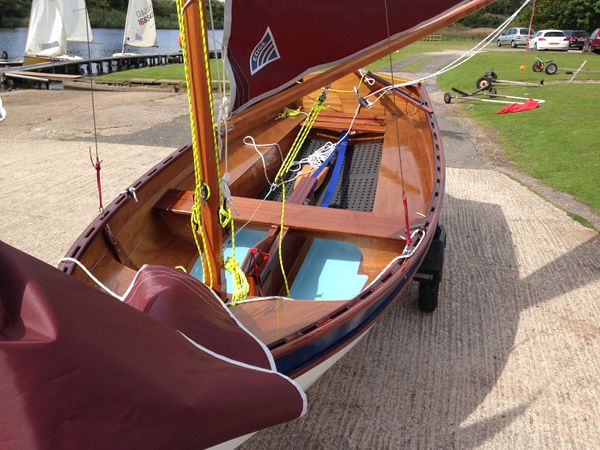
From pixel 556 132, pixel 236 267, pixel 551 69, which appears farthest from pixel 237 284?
pixel 551 69

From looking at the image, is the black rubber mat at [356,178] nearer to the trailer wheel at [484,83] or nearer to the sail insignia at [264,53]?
the sail insignia at [264,53]

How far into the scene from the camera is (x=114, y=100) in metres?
13.9

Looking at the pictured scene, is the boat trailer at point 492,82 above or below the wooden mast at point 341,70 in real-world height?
below

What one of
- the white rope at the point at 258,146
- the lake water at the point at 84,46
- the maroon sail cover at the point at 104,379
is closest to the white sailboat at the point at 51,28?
the lake water at the point at 84,46

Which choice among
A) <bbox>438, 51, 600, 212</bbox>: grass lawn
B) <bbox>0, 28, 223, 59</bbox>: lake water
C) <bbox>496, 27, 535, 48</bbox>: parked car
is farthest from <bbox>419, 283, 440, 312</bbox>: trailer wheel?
<bbox>0, 28, 223, 59</bbox>: lake water

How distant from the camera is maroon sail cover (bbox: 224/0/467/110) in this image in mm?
2279

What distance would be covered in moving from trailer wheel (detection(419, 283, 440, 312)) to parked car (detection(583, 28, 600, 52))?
1023 inches

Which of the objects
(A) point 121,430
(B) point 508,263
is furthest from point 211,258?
(B) point 508,263

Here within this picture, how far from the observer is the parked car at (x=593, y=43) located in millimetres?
24077

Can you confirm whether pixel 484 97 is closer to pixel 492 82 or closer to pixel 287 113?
pixel 492 82

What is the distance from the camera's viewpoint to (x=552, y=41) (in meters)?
25.2

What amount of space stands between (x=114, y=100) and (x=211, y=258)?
12886mm

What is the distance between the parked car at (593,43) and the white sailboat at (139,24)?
68.8ft

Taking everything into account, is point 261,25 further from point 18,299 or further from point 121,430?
point 121,430
